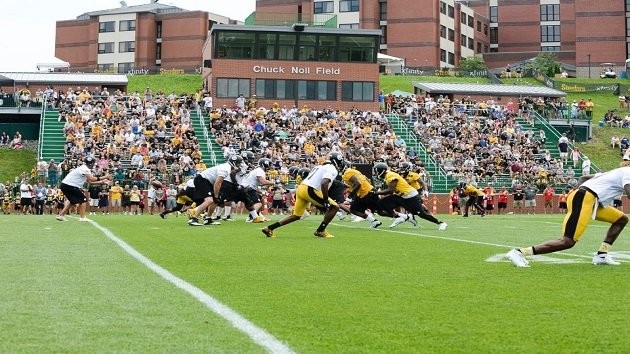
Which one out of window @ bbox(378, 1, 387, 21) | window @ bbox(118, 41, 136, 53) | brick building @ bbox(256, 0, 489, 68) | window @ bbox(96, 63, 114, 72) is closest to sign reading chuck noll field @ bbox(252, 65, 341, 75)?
brick building @ bbox(256, 0, 489, 68)

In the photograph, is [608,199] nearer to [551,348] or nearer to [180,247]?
[551,348]

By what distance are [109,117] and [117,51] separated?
5235 centimetres

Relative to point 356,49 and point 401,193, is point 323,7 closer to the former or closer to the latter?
point 356,49

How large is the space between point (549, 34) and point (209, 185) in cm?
8194

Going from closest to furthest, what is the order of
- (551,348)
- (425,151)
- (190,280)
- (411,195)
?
(551,348) < (190,280) < (411,195) < (425,151)

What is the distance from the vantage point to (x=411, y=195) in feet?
65.1

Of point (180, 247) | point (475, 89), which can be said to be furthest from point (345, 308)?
point (475, 89)

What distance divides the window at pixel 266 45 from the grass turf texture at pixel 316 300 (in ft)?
129

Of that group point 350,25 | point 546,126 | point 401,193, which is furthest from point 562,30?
point 401,193

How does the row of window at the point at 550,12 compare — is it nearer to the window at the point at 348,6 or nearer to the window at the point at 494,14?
the window at the point at 494,14

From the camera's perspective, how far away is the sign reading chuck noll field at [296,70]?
2024 inches

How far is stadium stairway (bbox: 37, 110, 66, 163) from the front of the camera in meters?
39.7

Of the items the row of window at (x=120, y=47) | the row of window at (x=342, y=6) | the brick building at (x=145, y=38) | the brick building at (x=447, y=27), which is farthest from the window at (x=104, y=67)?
the row of window at (x=342, y=6)

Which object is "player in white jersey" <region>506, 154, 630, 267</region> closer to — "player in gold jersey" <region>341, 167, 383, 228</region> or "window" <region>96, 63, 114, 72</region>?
"player in gold jersey" <region>341, 167, 383, 228</region>
